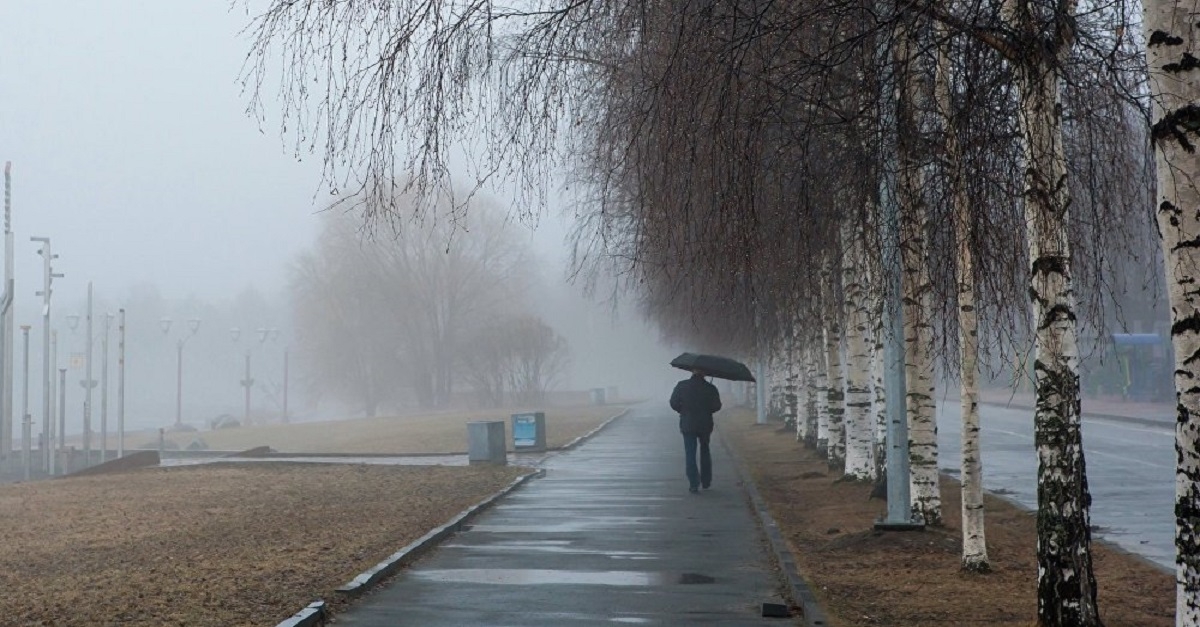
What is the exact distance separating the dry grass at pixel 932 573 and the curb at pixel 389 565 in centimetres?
352

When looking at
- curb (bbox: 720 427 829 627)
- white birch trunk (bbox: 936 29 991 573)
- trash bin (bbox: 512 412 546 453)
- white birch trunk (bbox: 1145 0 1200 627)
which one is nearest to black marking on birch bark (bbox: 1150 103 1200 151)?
white birch trunk (bbox: 1145 0 1200 627)

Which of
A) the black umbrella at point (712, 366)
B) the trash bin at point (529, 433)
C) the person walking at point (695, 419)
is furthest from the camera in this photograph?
the trash bin at point (529, 433)

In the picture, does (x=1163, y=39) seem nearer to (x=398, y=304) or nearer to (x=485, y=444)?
(x=485, y=444)

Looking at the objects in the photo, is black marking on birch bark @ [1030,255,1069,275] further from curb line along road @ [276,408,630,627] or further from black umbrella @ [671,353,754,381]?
black umbrella @ [671,353,754,381]

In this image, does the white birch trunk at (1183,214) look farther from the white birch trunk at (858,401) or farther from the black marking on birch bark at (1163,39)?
the white birch trunk at (858,401)

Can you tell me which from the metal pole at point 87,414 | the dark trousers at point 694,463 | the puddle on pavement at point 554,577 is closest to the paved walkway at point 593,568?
the puddle on pavement at point 554,577

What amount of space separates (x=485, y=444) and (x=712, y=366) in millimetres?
9125

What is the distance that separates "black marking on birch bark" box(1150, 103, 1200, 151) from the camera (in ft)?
21.9

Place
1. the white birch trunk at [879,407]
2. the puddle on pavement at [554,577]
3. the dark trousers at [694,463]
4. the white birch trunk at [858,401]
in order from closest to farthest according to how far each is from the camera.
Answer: the puddle on pavement at [554,577] → the white birch trunk at [879,407] → the dark trousers at [694,463] → the white birch trunk at [858,401]

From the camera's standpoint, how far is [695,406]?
75.0ft

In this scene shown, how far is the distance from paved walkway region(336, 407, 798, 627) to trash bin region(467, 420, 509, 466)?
818cm

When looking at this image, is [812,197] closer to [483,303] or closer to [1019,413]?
[1019,413]

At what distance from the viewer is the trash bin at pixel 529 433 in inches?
1492

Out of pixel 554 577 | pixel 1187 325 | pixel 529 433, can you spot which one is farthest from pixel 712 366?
pixel 1187 325
